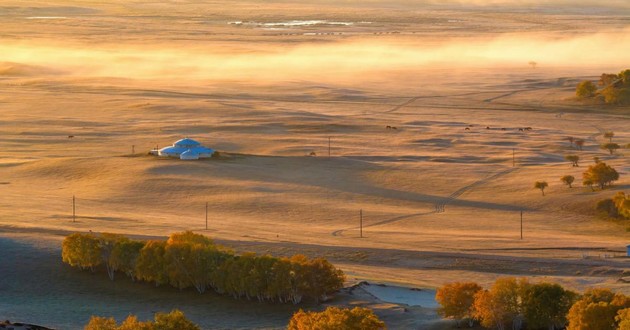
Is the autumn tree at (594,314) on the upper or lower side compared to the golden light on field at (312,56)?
lower

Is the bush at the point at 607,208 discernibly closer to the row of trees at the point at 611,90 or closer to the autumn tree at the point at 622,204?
the autumn tree at the point at 622,204

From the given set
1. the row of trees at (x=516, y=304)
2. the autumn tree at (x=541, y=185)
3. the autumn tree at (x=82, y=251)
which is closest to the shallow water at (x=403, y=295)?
the row of trees at (x=516, y=304)

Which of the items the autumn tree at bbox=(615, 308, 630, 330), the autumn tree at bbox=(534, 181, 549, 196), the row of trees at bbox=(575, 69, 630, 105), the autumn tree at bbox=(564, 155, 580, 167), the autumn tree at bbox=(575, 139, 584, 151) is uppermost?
the row of trees at bbox=(575, 69, 630, 105)

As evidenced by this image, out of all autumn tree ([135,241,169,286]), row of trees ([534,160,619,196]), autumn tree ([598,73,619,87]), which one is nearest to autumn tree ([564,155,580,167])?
row of trees ([534,160,619,196])

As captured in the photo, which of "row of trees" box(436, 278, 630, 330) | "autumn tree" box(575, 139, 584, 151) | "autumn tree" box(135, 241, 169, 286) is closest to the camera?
"row of trees" box(436, 278, 630, 330)

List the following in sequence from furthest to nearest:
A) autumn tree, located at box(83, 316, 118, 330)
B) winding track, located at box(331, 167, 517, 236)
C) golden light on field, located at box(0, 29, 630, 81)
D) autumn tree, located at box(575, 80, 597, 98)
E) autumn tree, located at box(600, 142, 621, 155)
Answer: golden light on field, located at box(0, 29, 630, 81) < autumn tree, located at box(575, 80, 597, 98) < autumn tree, located at box(600, 142, 621, 155) < winding track, located at box(331, 167, 517, 236) < autumn tree, located at box(83, 316, 118, 330)

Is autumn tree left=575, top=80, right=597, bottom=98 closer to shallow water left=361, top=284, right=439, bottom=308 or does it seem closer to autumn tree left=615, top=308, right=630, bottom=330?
shallow water left=361, top=284, right=439, bottom=308

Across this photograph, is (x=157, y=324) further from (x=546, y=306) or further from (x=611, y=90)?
(x=611, y=90)

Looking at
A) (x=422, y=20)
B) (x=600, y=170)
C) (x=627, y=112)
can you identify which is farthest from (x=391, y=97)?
(x=422, y=20)

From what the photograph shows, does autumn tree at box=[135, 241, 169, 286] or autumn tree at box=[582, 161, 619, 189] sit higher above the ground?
autumn tree at box=[582, 161, 619, 189]
